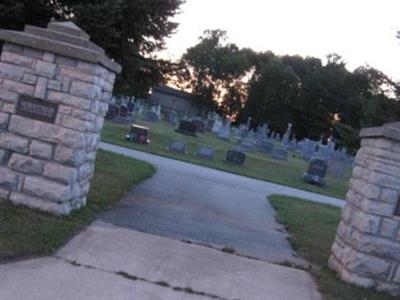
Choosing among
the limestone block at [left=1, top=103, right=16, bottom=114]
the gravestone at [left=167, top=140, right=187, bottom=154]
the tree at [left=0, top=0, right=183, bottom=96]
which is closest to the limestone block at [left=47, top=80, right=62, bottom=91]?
the limestone block at [left=1, top=103, right=16, bottom=114]

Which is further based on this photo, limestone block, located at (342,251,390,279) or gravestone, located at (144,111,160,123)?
gravestone, located at (144,111,160,123)

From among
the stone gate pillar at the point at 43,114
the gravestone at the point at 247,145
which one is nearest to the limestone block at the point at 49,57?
the stone gate pillar at the point at 43,114

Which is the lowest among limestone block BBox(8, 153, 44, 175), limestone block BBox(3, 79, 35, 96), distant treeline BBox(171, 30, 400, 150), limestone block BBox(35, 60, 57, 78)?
limestone block BBox(8, 153, 44, 175)

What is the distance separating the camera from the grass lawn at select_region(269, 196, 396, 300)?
668 cm

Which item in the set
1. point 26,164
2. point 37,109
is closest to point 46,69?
point 37,109

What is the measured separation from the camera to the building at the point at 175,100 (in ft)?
310

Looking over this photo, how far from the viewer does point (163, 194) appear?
38.4 ft

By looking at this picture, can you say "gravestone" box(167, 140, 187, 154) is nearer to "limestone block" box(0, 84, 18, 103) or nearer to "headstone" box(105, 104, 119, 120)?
"headstone" box(105, 104, 119, 120)

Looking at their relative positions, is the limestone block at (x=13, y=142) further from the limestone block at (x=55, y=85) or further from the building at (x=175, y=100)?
the building at (x=175, y=100)

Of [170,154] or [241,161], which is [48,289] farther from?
[241,161]

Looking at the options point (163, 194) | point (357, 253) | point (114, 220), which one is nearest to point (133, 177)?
point (163, 194)

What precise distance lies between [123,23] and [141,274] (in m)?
8.98

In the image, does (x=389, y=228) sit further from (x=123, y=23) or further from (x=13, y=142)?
(x=123, y=23)

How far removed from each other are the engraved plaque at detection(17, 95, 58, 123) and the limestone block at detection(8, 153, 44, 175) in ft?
1.64
